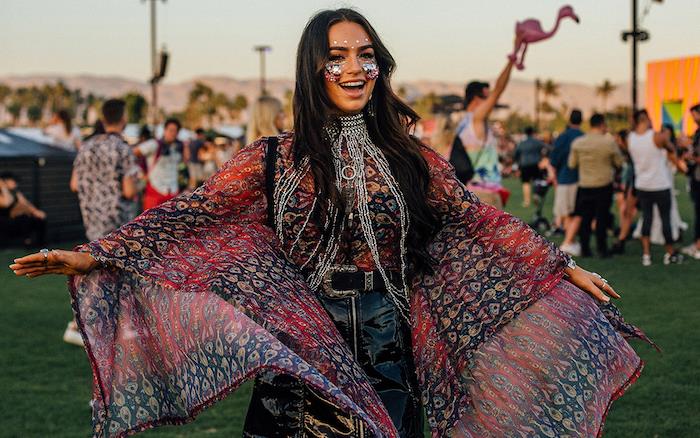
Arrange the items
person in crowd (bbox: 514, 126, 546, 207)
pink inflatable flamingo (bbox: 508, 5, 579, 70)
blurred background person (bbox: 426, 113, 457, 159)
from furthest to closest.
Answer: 1. person in crowd (bbox: 514, 126, 546, 207)
2. blurred background person (bbox: 426, 113, 457, 159)
3. pink inflatable flamingo (bbox: 508, 5, 579, 70)

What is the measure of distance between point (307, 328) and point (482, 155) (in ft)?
21.0

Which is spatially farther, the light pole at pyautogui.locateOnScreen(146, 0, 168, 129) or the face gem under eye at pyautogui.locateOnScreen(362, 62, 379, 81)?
the light pole at pyautogui.locateOnScreen(146, 0, 168, 129)

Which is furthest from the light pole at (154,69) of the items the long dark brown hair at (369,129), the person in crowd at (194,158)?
the long dark brown hair at (369,129)

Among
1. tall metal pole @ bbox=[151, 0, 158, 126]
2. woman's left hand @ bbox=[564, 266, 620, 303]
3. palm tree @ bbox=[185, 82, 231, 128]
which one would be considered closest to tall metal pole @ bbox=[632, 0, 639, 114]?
tall metal pole @ bbox=[151, 0, 158, 126]

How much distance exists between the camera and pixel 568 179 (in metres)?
15.1

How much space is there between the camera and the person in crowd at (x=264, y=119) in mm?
8023

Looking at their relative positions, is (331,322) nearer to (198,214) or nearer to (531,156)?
(198,214)

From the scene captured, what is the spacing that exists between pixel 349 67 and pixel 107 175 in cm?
573

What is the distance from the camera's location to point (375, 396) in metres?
3.31

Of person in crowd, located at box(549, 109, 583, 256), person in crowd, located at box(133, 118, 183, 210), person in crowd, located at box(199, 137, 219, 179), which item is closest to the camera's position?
person in crowd, located at box(133, 118, 183, 210)

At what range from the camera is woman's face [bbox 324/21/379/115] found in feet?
11.7

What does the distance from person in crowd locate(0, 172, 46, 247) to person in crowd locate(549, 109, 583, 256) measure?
25.4ft

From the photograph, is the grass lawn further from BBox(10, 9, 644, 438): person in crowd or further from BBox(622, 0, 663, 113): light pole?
BBox(622, 0, 663, 113): light pole

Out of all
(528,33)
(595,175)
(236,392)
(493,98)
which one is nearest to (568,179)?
(595,175)
